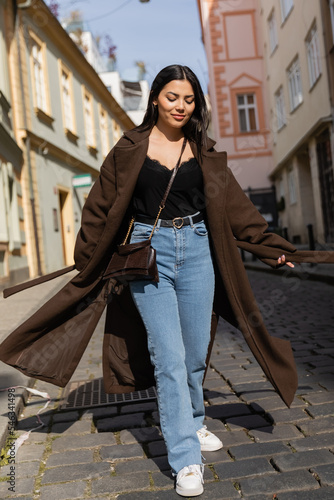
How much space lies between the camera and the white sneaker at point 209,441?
3.12 m

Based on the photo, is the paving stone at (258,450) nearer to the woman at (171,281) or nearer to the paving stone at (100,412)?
the woman at (171,281)

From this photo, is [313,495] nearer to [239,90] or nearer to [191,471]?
[191,471]

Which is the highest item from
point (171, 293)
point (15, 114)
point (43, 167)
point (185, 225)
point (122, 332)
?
point (15, 114)

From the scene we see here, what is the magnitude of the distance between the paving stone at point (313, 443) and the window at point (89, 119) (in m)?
20.2

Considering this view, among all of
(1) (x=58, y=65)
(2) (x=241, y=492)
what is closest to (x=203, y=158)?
(2) (x=241, y=492)

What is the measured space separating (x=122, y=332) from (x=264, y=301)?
6.09 meters

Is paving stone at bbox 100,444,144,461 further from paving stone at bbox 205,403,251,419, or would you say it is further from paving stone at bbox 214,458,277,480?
paving stone at bbox 205,403,251,419

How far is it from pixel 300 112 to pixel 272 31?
5.73 meters

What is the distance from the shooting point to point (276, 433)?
3.30m

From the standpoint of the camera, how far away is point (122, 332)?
331cm

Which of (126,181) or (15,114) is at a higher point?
(15,114)

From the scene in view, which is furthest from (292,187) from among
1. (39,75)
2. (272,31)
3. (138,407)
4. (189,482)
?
(189,482)

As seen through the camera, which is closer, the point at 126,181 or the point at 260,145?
the point at 126,181

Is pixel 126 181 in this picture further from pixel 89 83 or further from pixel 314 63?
pixel 89 83
